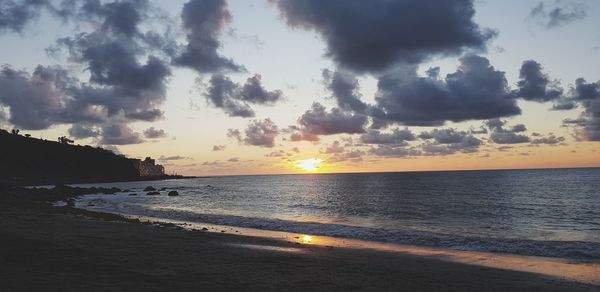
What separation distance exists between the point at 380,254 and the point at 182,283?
43.0 feet

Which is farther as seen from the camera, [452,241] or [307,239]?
[307,239]

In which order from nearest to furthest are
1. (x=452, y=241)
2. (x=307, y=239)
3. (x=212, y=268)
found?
1. (x=212, y=268)
2. (x=452, y=241)
3. (x=307, y=239)

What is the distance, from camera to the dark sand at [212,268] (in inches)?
498

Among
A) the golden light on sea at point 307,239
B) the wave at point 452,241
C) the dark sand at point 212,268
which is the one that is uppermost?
the dark sand at point 212,268

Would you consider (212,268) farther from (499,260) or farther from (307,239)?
(499,260)

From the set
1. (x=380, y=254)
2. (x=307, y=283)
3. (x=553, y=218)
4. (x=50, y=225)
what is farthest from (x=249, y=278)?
(x=553, y=218)

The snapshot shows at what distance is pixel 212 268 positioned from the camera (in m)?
16.0

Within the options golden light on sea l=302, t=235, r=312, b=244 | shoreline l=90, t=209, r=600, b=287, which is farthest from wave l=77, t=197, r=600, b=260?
golden light on sea l=302, t=235, r=312, b=244

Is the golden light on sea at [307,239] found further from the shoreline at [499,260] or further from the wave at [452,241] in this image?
Result: the wave at [452,241]

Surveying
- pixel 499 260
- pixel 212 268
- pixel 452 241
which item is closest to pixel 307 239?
pixel 452 241

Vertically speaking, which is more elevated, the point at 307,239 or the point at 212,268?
the point at 212,268

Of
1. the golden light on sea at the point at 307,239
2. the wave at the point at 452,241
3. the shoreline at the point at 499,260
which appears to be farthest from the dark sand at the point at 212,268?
the wave at the point at 452,241

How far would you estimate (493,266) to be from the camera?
2039cm

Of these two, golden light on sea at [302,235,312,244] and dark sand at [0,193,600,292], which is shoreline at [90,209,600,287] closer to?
golden light on sea at [302,235,312,244]
